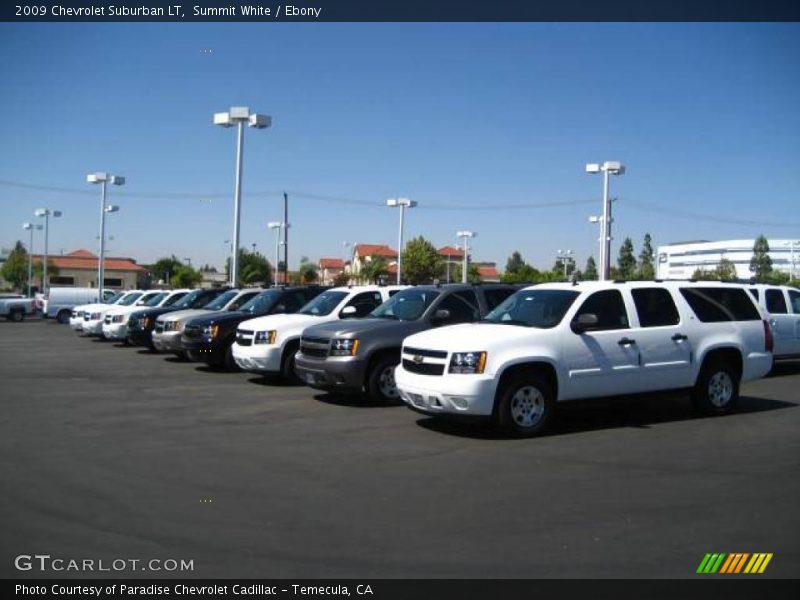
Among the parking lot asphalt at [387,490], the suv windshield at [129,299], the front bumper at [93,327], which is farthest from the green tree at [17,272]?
the parking lot asphalt at [387,490]

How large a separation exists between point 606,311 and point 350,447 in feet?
12.5

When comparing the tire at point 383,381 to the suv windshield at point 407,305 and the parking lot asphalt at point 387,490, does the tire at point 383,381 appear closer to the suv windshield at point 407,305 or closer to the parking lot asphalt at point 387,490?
the parking lot asphalt at point 387,490

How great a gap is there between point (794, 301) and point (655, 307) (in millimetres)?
8581

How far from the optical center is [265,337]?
13367 millimetres

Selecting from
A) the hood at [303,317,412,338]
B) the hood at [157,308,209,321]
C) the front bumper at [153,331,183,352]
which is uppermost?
the hood at [303,317,412,338]

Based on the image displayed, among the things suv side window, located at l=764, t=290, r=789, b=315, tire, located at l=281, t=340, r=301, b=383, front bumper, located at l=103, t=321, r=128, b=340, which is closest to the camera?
tire, located at l=281, t=340, r=301, b=383

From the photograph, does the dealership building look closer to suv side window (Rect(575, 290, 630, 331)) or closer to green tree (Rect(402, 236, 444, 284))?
green tree (Rect(402, 236, 444, 284))

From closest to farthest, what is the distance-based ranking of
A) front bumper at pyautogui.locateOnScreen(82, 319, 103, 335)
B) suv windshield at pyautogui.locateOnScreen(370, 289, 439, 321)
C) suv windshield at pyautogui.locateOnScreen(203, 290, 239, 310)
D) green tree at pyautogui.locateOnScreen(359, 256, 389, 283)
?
Result: suv windshield at pyautogui.locateOnScreen(370, 289, 439, 321) < suv windshield at pyautogui.locateOnScreen(203, 290, 239, 310) < front bumper at pyautogui.locateOnScreen(82, 319, 103, 335) < green tree at pyautogui.locateOnScreen(359, 256, 389, 283)

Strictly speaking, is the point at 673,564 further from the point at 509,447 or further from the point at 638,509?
the point at 509,447

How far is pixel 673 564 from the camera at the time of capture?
4.91 meters

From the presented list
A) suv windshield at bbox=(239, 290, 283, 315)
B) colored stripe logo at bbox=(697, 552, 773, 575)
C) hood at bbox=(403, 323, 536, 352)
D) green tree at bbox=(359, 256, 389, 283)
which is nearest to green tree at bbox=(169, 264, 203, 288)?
green tree at bbox=(359, 256, 389, 283)

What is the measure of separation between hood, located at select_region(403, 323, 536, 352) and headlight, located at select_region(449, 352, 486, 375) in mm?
59

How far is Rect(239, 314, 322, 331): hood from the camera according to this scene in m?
13.4

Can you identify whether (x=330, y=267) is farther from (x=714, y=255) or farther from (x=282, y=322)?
(x=282, y=322)
